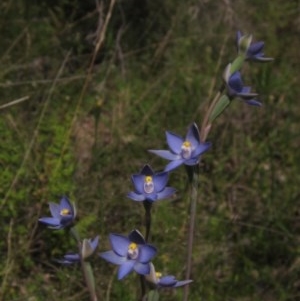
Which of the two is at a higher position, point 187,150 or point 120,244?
point 187,150

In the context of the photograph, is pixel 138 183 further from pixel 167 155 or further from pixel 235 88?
pixel 235 88

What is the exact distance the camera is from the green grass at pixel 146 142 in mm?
3117

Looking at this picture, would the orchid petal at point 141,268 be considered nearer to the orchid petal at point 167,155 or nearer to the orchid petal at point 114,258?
the orchid petal at point 114,258

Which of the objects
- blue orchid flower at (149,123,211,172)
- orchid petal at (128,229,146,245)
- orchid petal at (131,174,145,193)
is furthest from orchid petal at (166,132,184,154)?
orchid petal at (128,229,146,245)

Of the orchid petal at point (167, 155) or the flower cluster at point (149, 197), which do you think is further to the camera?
the orchid petal at point (167, 155)

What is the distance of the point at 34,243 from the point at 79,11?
1.64m

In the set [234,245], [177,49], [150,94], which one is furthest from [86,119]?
[234,245]

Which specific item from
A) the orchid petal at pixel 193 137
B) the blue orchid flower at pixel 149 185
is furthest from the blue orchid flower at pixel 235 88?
the blue orchid flower at pixel 149 185

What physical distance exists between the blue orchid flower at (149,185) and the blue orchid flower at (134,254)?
3.6 inches

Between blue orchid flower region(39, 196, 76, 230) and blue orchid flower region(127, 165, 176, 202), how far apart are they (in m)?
0.13

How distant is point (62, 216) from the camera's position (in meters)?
1.77

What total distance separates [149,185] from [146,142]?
1949 millimetres

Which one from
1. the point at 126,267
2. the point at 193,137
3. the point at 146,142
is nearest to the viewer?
the point at 126,267

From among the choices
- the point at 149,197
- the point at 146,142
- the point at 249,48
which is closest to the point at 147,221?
the point at 149,197
